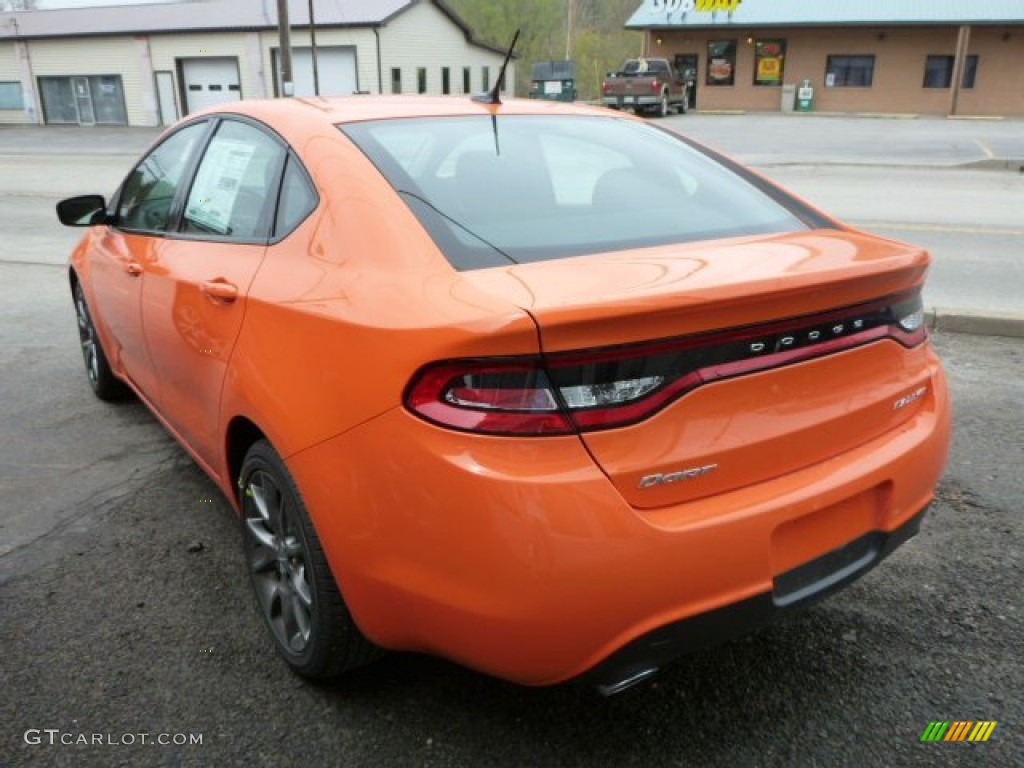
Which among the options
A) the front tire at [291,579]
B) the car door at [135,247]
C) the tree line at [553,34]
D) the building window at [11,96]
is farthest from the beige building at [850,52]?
the front tire at [291,579]

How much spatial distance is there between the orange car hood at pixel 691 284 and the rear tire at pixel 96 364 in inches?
131

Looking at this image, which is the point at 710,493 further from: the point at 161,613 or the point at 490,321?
the point at 161,613

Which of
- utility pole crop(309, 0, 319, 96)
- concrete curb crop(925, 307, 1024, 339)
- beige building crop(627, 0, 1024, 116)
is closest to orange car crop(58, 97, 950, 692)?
concrete curb crop(925, 307, 1024, 339)

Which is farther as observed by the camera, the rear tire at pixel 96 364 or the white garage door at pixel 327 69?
the white garage door at pixel 327 69

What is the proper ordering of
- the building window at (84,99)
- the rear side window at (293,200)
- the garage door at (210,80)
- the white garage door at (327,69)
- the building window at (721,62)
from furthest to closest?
A: the building window at (84,99)
the building window at (721,62)
the garage door at (210,80)
the white garage door at (327,69)
the rear side window at (293,200)

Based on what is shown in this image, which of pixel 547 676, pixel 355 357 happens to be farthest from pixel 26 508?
pixel 547 676

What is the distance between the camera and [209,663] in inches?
102

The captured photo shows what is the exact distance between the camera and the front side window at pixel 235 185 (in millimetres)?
2750

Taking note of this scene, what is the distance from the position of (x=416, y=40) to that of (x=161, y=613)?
4026 cm

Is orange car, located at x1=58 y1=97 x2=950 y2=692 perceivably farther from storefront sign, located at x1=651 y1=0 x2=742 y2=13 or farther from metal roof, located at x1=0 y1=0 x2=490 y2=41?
storefront sign, located at x1=651 y1=0 x2=742 y2=13

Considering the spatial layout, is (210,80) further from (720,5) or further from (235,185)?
(235,185)

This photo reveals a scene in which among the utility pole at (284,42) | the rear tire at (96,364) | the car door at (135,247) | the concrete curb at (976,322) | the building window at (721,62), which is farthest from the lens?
the building window at (721,62)

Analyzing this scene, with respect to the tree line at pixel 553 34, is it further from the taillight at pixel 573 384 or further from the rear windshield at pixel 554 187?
the taillight at pixel 573 384

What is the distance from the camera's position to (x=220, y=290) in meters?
2.66
